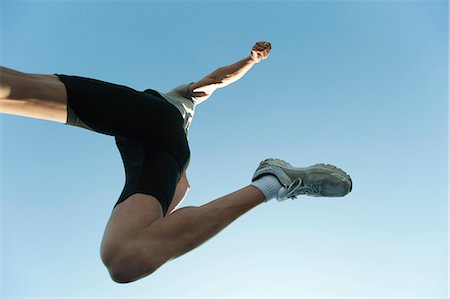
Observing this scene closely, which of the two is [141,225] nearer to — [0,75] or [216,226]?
[216,226]

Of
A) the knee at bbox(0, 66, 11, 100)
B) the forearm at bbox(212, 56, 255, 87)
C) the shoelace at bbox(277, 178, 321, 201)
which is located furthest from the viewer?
the forearm at bbox(212, 56, 255, 87)

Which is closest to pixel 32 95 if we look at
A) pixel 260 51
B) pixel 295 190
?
pixel 295 190

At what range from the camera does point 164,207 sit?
2.36 metres

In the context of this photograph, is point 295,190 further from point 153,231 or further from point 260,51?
point 260,51

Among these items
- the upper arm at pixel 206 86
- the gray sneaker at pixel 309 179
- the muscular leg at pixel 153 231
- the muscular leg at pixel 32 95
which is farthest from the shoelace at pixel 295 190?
the muscular leg at pixel 32 95

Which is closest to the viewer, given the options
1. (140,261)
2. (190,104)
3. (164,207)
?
(140,261)

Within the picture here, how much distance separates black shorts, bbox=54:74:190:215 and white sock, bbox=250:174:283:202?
46 cm

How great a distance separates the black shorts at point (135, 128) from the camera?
240cm

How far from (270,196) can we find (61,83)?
125 centimetres

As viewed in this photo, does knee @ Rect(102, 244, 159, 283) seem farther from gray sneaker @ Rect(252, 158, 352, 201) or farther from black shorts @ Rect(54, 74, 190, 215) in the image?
gray sneaker @ Rect(252, 158, 352, 201)

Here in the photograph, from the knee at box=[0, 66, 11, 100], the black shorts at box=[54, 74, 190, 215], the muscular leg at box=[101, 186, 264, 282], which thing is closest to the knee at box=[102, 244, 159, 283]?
the muscular leg at box=[101, 186, 264, 282]

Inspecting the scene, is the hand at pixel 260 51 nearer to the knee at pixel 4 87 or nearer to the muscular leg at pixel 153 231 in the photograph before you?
the muscular leg at pixel 153 231

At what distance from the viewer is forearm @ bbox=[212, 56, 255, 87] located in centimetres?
338

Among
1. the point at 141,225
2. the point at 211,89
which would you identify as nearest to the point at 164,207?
the point at 141,225
